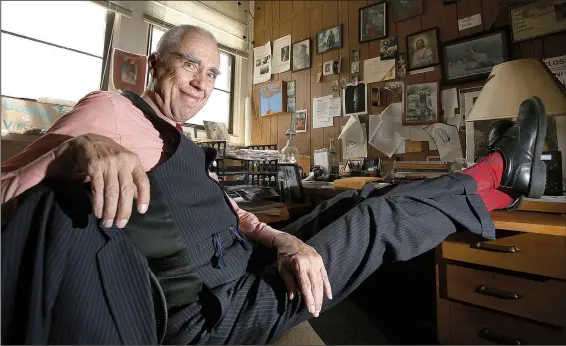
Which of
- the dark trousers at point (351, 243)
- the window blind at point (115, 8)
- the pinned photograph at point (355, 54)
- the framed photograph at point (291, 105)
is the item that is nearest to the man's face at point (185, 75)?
the dark trousers at point (351, 243)

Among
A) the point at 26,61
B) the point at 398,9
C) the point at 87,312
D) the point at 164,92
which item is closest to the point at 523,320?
the point at 87,312

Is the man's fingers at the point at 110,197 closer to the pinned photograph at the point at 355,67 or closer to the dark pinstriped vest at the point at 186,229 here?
the dark pinstriped vest at the point at 186,229

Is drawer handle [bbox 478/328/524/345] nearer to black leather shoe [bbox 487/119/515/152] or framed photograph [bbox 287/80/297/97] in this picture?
black leather shoe [bbox 487/119/515/152]

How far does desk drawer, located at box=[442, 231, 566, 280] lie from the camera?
66 cm

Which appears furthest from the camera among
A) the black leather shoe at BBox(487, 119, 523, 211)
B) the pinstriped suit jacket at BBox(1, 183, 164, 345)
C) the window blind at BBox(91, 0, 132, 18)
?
the window blind at BBox(91, 0, 132, 18)

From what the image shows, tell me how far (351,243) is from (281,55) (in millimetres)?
1933

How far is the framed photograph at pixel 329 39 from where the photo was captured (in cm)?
187

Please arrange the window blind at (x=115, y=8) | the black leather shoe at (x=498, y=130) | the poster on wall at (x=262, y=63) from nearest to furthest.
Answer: the black leather shoe at (x=498, y=130), the window blind at (x=115, y=8), the poster on wall at (x=262, y=63)

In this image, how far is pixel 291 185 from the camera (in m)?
1.31

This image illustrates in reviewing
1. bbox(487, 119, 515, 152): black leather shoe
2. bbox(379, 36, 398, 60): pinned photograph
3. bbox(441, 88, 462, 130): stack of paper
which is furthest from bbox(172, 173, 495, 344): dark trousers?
bbox(379, 36, 398, 60): pinned photograph

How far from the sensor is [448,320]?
787 millimetres

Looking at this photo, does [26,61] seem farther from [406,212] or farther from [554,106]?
[554,106]

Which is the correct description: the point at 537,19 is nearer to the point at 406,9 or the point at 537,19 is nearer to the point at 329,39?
the point at 406,9

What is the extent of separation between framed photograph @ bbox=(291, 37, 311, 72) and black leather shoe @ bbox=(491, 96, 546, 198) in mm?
1414
